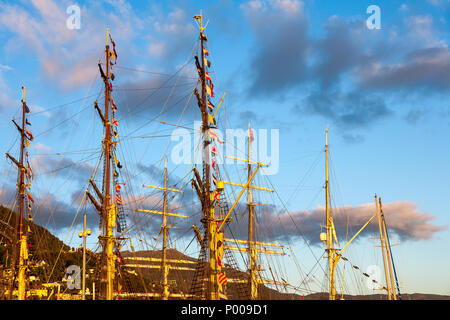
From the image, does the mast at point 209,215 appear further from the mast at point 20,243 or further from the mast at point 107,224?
the mast at point 20,243

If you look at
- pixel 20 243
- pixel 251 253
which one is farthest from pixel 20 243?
pixel 251 253

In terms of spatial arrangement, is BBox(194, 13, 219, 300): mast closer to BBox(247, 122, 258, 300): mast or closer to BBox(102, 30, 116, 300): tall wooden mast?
BBox(102, 30, 116, 300): tall wooden mast

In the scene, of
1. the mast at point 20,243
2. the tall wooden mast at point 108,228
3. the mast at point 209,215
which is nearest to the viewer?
the mast at point 209,215

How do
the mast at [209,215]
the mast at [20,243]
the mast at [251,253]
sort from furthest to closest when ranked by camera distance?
the mast at [251,253] → the mast at [20,243] → the mast at [209,215]

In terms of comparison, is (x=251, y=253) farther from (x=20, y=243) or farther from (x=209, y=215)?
(x=209, y=215)

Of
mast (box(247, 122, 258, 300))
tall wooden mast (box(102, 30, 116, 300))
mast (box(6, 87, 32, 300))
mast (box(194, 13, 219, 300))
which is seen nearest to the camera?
mast (box(194, 13, 219, 300))

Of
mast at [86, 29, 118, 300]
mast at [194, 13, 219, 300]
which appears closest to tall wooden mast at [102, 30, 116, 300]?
mast at [86, 29, 118, 300]

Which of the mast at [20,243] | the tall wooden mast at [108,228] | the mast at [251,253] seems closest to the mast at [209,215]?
the tall wooden mast at [108,228]

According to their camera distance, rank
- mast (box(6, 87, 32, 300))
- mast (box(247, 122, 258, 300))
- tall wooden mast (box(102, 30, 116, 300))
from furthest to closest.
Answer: mast (box(247, 122, 258, 300)), mast (box(6, 87, 32, 300)), tall wooden mast (box(102, 30, 116, 300))

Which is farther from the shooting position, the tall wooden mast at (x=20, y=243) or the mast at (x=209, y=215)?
the tall wooden mast at (x=20, y=243)
